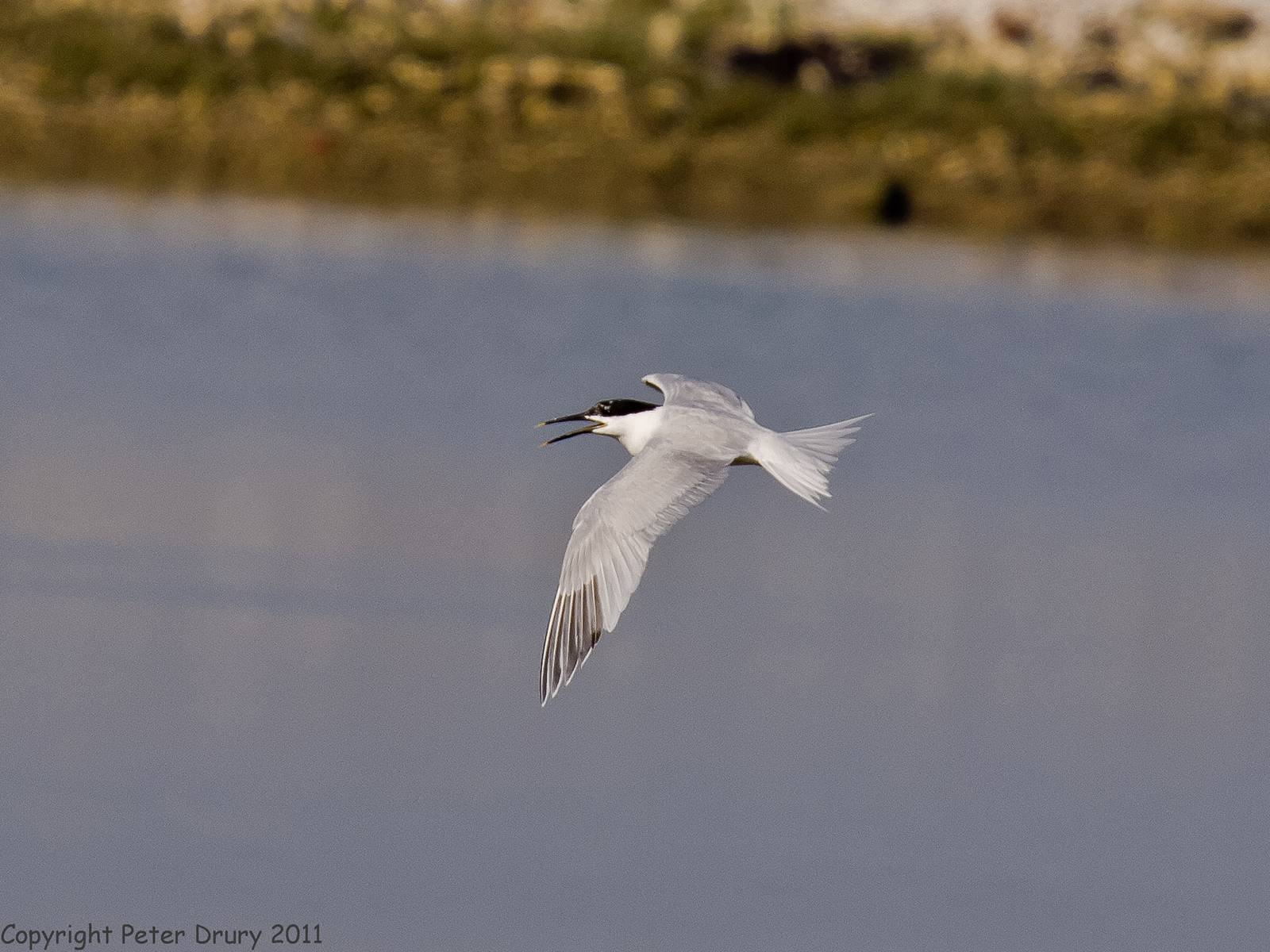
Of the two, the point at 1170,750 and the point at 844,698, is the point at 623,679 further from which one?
the point at 1170,750

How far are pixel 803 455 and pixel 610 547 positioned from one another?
37.4 inches

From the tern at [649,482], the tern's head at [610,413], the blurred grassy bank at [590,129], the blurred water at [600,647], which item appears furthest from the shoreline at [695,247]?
the tern at [649,482]

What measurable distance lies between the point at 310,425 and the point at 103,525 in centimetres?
273

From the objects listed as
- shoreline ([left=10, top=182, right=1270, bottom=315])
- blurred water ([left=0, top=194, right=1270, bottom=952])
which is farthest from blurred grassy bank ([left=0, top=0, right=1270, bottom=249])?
blurred water ([left=0, top=194, right=1270, bottom=952])

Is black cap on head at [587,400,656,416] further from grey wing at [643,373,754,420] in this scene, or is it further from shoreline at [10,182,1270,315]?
shoreline at [10,182,1270,315]

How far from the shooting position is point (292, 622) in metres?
9.40

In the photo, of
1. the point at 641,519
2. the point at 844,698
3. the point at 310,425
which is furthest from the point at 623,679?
the point at 310,425

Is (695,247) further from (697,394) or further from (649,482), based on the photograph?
(649,482)

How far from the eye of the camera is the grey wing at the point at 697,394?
865cm

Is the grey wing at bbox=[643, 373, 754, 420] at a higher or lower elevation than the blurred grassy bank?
lower

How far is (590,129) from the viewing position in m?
24.5

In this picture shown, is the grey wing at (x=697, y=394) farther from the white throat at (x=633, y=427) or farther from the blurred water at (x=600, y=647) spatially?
the blurred water at (x=600, y=647)

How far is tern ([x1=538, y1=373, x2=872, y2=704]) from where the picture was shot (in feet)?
24.0

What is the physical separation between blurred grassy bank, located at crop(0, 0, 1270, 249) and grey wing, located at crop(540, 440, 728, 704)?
48.7 ft
